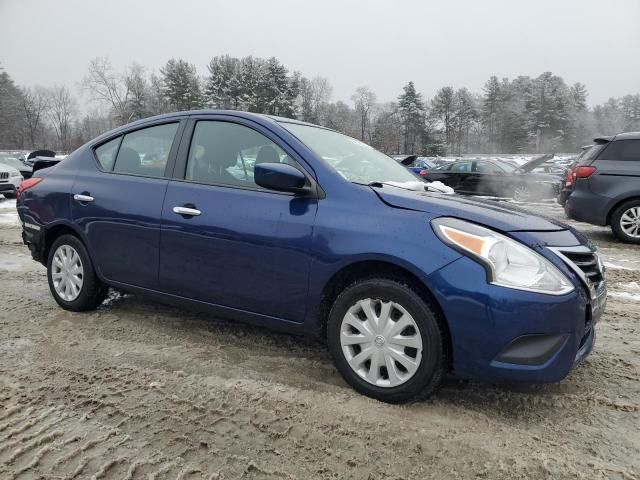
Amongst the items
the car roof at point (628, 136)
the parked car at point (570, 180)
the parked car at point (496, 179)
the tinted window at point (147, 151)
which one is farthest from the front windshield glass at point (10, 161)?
the car roof at point (628, 136)

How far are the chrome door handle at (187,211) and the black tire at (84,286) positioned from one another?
3.68 ft

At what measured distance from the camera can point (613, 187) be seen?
295 inches

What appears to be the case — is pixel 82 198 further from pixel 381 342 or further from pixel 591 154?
pixel 591 154

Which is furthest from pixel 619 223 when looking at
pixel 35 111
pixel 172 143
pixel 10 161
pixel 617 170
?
pixel 35 111

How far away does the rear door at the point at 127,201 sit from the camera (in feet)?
11.0

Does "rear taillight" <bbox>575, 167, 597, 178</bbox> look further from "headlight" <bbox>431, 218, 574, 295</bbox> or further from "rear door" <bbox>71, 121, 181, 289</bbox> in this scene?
"rear door" <bbox>71, 121, 181, 289</bbox>

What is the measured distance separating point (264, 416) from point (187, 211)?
1.43 meters

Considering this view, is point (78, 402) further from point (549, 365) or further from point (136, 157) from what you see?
point (549, 365)

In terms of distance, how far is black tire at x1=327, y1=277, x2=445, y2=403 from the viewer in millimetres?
2346

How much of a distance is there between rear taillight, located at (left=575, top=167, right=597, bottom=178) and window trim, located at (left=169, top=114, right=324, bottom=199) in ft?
21.6

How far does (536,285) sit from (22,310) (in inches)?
158

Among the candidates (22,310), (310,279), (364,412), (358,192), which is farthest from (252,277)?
(22,310)

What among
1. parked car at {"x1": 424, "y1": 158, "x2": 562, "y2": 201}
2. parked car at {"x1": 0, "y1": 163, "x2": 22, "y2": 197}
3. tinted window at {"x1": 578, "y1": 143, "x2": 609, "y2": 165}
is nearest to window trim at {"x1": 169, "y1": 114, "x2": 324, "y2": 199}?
tinted window at {"x1": 578, "y1": 143, "x2": 609, "y2": 165}

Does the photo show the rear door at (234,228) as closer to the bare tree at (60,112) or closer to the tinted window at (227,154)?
the tinted window at (227,154)
